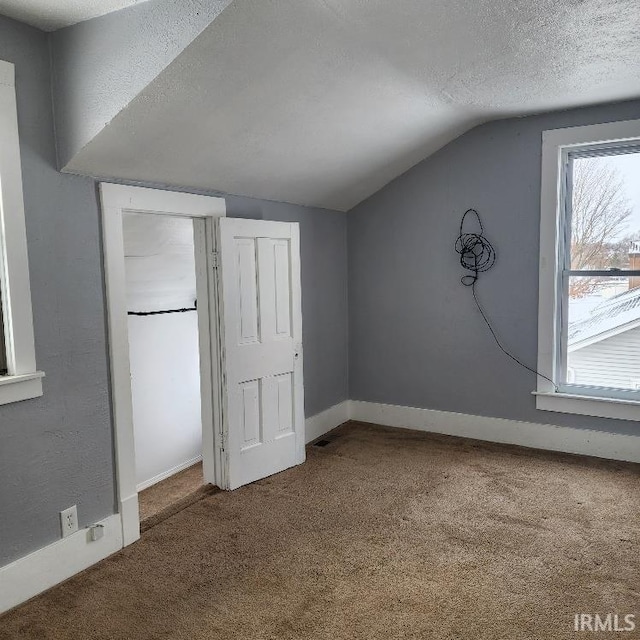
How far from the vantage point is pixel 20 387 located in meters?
2.48

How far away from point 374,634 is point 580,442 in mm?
2581

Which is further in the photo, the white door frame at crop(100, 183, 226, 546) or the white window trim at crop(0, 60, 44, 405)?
the white door frame at crop(100, 183, 226, 546)

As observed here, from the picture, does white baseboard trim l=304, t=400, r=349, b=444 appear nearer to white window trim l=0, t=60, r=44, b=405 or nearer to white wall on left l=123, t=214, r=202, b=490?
white wall on left l=123, t=214, r=202, b=490

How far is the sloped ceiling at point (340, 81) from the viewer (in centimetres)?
236

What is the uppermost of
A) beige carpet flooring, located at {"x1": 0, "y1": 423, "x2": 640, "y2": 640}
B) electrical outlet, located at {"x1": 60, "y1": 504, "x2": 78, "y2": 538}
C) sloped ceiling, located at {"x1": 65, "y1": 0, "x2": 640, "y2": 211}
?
sloped ceiling, located at {"x1": 65, "y1": 0, "x2": 640, "y2": 211}

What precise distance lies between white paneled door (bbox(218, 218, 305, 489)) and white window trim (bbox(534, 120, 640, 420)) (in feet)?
6.03

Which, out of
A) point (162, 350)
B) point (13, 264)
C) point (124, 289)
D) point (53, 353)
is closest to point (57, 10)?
point (13, 264)

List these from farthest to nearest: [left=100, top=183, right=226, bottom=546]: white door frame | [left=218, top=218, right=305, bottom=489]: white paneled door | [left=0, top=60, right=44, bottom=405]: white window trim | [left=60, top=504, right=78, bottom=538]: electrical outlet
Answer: [left=218, top=218, right=305, bottom=489]: white paneled door
[left=100, top=183, right=226, bottom=546]: white door frame
[left=60, top=504, right=78, bottom=538]: electrical outlet
[left=0, top=60, right=44, bottom=405]: white window trim

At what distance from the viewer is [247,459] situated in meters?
3.74

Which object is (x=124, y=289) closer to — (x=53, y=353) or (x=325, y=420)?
(x=53, y=353)

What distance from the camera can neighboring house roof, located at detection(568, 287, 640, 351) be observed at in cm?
394

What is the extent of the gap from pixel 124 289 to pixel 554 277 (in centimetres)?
302

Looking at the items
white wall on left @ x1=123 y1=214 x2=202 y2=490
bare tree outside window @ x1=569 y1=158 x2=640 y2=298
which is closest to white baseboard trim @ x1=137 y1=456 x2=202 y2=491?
white wall on left @ x1=123 y1=214 x2=202 y2=490

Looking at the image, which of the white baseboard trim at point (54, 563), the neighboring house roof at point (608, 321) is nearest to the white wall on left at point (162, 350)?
the white baseboard trim at point (54, 563)
